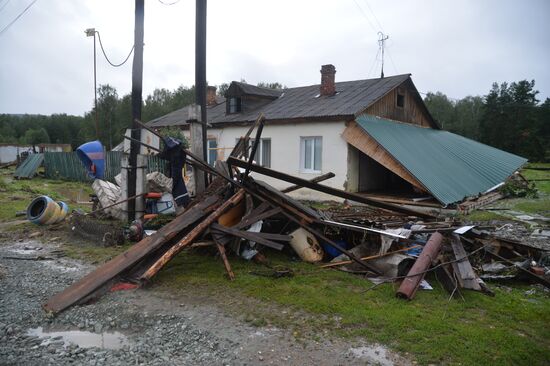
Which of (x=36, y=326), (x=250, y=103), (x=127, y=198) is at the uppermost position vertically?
(x=250, y=103)

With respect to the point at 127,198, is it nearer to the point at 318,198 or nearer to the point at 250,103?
the point at 318,198

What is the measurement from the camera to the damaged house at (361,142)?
13.3m

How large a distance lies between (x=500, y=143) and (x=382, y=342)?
47953 millimetres

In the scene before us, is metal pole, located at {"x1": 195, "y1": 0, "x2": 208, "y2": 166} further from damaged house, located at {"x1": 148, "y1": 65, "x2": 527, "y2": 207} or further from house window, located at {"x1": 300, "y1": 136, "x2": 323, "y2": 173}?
house window, located at {"x1": 300, "y1": 136, "x2": 323, "y2": 173}

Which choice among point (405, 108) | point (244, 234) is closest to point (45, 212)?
point (244, 234)

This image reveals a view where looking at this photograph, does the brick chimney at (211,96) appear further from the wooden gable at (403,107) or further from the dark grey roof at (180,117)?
the wooden gable at (403,107)

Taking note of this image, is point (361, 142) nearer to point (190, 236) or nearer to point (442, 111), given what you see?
point (190, 236)

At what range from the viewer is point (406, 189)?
16438 mm

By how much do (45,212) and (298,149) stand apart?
965 cm

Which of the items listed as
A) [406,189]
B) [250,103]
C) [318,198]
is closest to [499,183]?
[406,189]

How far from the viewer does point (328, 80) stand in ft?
58.2

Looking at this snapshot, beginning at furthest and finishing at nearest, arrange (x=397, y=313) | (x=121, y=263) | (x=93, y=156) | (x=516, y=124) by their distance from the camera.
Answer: (x=516, y=124)
(x=93, y=156)
(x=121, y=263)
(x=397, y=313)

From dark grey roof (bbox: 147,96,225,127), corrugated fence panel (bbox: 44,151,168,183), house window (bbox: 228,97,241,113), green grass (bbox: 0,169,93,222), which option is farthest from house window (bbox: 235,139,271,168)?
corrugated fence panel (bbox: 44,151,168,183)

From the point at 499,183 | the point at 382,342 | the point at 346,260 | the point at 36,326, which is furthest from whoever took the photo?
the point at 499,183
